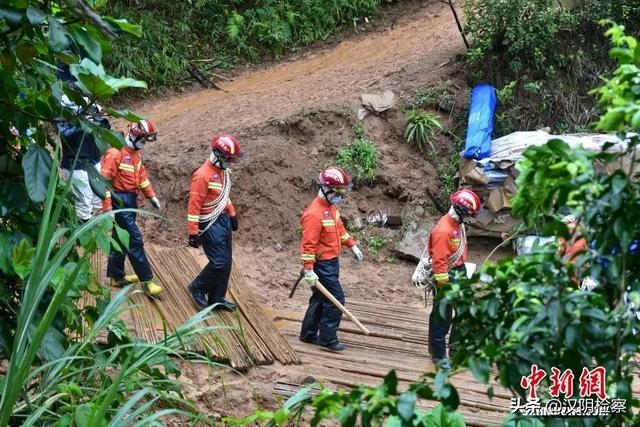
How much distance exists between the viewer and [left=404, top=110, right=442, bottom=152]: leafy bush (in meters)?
13.1

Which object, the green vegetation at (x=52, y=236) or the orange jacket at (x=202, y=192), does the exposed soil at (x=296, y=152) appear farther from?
the green vegetation at (x=52, y=236)

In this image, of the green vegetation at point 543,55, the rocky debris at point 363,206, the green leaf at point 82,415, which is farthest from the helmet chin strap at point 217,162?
the green vegetation at point 543,55

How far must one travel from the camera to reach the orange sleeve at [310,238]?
27.9 ft

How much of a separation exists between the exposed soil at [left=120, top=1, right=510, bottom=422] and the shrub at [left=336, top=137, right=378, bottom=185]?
122 mm

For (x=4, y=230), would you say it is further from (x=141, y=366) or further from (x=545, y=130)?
(x=545, y=130)

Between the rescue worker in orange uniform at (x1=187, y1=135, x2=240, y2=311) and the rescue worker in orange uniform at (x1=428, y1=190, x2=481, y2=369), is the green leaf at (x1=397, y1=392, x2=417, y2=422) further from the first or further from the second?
the rescue worker in orange uniform at (x1=187, y1=135, x2=240, y2=311)

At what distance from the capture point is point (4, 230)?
15.6 feet

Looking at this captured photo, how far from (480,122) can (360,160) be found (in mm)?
1730

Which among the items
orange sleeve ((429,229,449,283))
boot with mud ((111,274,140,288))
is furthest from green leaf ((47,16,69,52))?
boot with mud ((111,274,140,288))

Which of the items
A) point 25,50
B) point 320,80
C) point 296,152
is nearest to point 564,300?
point 25,50

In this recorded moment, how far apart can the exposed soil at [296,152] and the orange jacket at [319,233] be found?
1513mm

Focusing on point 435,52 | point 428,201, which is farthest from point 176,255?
point 435,52

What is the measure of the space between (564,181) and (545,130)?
10.3 metres

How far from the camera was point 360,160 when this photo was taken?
1271 cm
